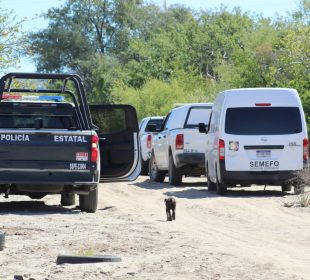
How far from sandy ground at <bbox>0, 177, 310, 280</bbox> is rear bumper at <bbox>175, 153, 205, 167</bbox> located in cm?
366

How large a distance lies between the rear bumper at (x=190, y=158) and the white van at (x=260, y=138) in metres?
3.25

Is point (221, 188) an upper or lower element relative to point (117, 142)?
lower

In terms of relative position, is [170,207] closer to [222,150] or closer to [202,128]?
[222,150]

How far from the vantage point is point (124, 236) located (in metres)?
13.0

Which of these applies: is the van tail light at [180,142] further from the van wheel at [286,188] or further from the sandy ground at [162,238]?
the sandy ground at [162,238]

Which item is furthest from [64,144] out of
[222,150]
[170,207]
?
[222,150]

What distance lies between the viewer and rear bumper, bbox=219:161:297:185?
69.9ft

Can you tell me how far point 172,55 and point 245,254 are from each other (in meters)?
70.8

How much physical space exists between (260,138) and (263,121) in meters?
0.40

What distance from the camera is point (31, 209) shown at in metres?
17.8

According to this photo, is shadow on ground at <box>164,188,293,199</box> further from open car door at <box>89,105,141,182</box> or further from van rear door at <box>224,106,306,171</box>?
open car door at <box>89,105,141,182</box>

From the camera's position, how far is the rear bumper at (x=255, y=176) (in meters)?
21.3

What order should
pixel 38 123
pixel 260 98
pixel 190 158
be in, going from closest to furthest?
pixel 38 123 → pixel 260 98 → pixel 190 158

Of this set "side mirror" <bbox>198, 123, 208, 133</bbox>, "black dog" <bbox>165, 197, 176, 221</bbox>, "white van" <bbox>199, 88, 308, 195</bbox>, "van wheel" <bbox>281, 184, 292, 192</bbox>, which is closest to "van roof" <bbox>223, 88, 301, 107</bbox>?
"white van" <bbox>199, 88, 308, 195</bbox>
